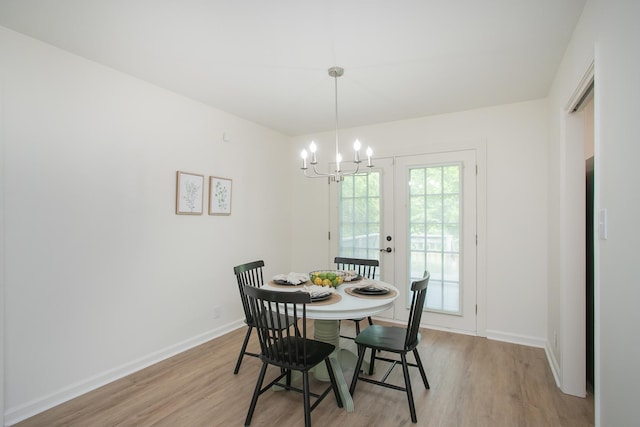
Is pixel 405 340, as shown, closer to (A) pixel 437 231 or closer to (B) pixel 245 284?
(B) pixel 245 284

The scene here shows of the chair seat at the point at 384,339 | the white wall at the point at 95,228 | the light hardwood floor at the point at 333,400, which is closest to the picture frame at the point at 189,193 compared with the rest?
the white wall at the point at 95,228

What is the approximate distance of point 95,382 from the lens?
252 centimetres

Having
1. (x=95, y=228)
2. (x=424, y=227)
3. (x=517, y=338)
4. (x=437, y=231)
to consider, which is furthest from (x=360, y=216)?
(x=95, y=228)

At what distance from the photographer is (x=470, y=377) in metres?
2.69

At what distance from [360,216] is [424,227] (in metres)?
0.85

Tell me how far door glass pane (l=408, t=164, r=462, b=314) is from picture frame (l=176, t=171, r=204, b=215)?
Answer: 7.99 ft

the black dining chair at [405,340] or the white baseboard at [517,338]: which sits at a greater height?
the black dining chair at [405,340]

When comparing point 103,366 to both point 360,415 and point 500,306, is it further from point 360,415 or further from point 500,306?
point 500,306

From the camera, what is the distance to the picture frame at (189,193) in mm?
3191

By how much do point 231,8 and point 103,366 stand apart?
9.15 feet

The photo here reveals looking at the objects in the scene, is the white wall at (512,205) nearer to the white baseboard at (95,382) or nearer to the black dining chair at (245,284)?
the black dining chair at (245,284)

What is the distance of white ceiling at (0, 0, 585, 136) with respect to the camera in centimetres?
191

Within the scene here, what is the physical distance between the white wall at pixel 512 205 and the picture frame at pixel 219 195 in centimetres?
236

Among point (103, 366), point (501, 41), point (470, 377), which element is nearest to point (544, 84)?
point (501, 41)
